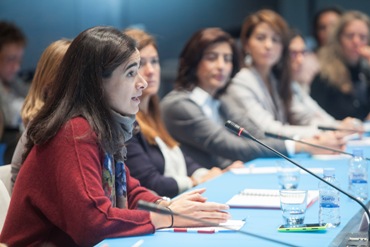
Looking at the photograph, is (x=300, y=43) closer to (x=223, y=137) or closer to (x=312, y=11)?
(x=223, y=137)

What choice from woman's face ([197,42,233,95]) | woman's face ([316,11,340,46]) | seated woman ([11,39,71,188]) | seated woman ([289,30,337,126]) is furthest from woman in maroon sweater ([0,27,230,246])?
woman's face ([316,11,340,46])

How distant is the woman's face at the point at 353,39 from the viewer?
5727 millimetres

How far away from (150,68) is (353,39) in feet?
8.88

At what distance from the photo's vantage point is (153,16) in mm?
7379

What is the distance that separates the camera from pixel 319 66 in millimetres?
5895

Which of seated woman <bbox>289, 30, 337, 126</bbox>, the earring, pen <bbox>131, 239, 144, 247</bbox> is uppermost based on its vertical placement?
pen <bbox>131, 239, 144, 247</bbox>

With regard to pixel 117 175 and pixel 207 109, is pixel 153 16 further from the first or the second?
pixel 117 175

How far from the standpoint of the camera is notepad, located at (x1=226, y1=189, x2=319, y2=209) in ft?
8.32

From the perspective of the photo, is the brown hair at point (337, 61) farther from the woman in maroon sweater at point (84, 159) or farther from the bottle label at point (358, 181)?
the woman in maroon sweater at point (84, 159)

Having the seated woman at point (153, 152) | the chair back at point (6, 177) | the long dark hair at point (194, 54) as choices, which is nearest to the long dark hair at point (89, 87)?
the chair back at point (6, 177)

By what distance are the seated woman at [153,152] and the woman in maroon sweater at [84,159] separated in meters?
0.85

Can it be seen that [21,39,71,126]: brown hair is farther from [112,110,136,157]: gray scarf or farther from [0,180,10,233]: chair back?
[112,110,136,157]: gray scarf

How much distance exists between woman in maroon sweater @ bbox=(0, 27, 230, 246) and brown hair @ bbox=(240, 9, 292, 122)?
247 cm

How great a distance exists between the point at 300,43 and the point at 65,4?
2.12 meters
